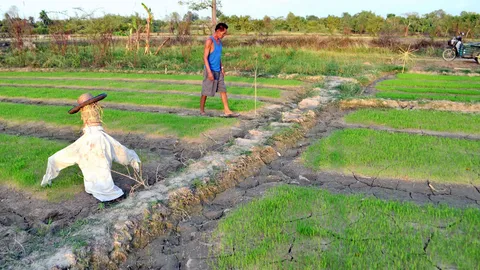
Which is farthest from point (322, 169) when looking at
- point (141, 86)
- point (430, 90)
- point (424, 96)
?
point (141, 86)

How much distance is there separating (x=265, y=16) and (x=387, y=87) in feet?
67.3

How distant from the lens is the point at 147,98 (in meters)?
9.43

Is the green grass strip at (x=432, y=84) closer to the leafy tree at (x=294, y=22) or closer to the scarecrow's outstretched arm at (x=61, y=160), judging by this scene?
the scarecrow's outstretched arm at (x=61, y=160)

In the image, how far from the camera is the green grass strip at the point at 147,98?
862 centimetres

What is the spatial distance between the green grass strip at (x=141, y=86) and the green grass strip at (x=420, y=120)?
8.41 feet

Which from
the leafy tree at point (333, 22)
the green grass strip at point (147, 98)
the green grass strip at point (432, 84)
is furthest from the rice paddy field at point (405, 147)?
the leafy tree at point (333, 22)

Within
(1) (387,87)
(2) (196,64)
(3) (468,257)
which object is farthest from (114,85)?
(3) (468,257)

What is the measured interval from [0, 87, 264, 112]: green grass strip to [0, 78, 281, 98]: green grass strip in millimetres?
904

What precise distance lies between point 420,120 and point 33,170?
251 inches

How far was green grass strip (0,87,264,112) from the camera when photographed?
8617 millimetres

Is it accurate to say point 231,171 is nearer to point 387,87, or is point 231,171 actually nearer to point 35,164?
point 35,164

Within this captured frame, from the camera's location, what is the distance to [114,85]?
38.3ft

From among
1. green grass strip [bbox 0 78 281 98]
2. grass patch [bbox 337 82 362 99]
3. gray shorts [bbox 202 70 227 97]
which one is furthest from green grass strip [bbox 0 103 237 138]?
grass patch [bbox 337 82 362 99]

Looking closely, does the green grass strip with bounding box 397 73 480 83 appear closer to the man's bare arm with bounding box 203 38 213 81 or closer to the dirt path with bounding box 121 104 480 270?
the man's bare arm with bounding box 203 38 213 81
